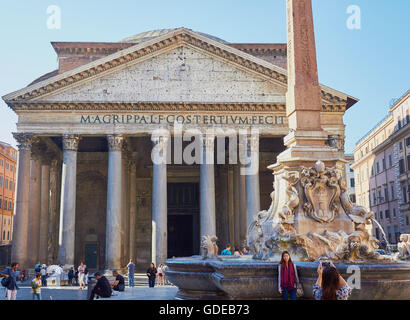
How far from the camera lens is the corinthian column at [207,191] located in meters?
22.3

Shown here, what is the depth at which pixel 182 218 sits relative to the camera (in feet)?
104

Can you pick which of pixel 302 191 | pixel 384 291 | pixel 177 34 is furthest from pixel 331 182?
pixel 177 34

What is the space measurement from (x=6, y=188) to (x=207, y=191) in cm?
3329

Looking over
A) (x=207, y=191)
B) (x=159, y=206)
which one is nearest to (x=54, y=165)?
(x=159, y=206)

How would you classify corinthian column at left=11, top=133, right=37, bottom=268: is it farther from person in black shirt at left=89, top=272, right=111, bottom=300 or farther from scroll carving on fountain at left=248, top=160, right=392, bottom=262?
scroll carving on fountain at left=248, top=160, right=392, bottom=262

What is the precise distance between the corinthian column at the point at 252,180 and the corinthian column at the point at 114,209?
661 centimetres

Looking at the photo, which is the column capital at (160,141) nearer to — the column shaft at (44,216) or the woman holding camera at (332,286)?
→ the column shaft at (44,216)

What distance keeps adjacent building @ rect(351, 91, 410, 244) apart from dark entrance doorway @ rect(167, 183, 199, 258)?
15.3 m

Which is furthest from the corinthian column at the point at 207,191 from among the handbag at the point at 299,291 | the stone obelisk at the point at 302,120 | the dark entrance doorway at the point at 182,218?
the handbag at the point at 299,291

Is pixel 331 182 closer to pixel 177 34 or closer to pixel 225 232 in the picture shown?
pixel 177 34
